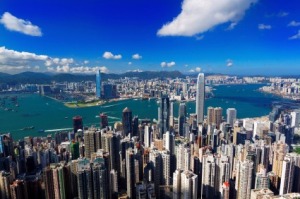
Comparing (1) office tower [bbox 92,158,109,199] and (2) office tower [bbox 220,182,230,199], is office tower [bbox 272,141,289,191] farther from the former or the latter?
(1) office tower [bbox 92,158,109,199]

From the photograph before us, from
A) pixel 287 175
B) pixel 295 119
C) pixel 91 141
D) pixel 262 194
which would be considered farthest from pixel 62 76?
pixel 262 194

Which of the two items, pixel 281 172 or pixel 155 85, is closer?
pixel 281 172

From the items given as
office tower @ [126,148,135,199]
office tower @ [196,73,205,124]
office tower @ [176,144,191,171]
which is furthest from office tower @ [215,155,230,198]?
office tower @ [196,73,205,124]

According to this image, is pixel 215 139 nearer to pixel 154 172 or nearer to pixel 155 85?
pixel 154 172

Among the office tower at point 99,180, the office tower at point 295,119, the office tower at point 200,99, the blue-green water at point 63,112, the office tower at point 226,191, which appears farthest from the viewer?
the office tower at point 200,99

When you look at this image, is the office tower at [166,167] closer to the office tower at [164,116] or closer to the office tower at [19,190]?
the office tower at [19,190]

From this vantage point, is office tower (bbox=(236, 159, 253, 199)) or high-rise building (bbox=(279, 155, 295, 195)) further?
high-rise building (bbox=(279, 155, 295, 195))

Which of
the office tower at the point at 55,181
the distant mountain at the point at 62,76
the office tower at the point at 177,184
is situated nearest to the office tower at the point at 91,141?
the office tower at the point at 55,181

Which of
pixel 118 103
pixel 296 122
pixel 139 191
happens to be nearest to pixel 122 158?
pixel 139 191
